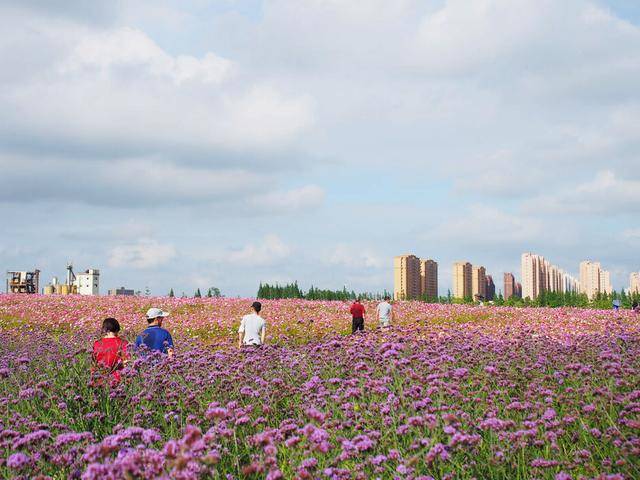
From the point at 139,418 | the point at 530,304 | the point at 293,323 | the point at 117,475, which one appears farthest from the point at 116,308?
the point at 530,304

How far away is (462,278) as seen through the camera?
76.4 metres

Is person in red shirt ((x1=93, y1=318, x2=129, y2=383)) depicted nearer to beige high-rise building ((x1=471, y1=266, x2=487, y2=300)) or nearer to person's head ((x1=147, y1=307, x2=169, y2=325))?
person's head ((x1=147, y1=307, x2=169, y2=325))

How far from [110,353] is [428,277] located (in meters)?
64.4

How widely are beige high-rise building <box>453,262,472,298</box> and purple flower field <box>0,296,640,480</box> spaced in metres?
65.2

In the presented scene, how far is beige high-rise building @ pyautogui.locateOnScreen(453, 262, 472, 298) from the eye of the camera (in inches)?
2982

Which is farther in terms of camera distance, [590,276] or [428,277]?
[590,276]

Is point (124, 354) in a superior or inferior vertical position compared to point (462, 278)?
inferior

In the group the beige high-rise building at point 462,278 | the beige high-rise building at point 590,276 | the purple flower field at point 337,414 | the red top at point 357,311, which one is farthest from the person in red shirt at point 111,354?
the beige high-rise building at point 590,276

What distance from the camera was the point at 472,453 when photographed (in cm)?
516

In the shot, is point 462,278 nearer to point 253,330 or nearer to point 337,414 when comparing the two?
point 253,330

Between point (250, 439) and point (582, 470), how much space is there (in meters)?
2.66

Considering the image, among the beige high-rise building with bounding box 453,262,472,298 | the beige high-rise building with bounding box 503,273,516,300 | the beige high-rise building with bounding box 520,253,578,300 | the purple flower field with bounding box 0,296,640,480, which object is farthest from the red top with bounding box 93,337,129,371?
the beige high-rise building with bounding box 503,273,516,300

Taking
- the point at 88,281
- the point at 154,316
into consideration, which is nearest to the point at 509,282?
the point at 88,281

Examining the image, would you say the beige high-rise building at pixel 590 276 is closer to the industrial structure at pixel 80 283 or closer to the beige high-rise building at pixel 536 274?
the beige high-rise building at pixel 536 274
